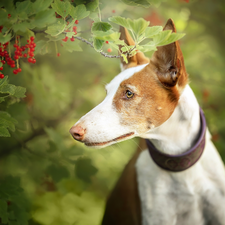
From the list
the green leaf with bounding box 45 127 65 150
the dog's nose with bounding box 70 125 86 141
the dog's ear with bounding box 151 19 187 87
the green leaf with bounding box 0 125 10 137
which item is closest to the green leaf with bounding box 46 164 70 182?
the green leaf with bounding box 45 127 65 150

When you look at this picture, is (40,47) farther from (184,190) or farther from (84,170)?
(184,190)

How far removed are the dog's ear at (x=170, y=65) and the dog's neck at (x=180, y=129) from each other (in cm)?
11

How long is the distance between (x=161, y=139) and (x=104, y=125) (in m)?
0.35

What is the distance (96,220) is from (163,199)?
24.6 inches

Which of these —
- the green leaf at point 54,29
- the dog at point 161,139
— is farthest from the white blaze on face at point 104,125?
the green leaf at point 54,29

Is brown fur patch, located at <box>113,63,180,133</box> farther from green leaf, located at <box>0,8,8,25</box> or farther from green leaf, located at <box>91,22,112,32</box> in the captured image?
green leaf, located at <box>0,8,8,25</box>

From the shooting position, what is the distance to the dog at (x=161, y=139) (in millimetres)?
993

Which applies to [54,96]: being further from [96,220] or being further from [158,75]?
[96,220]

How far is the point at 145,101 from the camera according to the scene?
1029 mm

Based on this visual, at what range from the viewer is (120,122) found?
1012 mm

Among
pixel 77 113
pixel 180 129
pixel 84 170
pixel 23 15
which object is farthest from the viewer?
pixel 77 113

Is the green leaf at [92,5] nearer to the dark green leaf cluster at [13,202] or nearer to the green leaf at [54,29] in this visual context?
the green leaf at [54,29]

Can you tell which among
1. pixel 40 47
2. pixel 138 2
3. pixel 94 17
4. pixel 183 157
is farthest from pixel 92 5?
Answer: pixel 183 157

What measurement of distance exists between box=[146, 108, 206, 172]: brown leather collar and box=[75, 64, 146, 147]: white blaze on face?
271 millimetres
